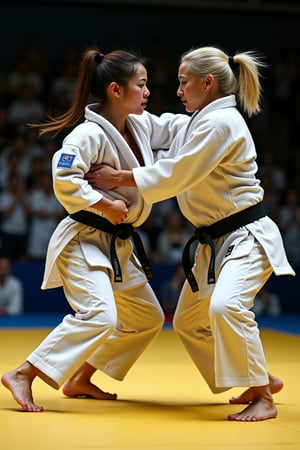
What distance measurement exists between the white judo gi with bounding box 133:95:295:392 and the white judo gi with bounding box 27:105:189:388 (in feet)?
0.75

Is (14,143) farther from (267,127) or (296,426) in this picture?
(296,426)

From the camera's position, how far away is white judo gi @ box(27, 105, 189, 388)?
3689mm

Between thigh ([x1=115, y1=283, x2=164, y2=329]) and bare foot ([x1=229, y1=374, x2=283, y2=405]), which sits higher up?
thigh ([x1=115, y1=283, x2=164, y2=329])

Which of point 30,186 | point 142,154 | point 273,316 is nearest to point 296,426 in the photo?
point 142,154

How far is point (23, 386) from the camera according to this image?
3.72 metres

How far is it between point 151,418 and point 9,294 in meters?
5.58

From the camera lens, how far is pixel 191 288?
4008mm

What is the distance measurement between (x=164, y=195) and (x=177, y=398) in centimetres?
104

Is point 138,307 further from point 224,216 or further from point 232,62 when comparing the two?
point 232,62

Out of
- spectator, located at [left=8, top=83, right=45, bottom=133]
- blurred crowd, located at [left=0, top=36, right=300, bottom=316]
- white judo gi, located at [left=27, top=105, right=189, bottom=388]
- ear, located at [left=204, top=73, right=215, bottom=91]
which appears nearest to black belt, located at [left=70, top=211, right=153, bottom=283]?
white judo gi, located at [left=27, top=105, right=189, bottom=388]

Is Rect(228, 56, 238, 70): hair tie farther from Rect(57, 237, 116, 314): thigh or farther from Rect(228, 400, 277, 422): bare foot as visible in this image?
Rect(228, 400, 277, 422): bare foot

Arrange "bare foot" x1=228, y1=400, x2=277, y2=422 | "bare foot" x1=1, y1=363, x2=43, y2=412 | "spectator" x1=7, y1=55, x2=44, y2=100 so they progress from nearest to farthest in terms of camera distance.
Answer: "bare foot" x1=228, y1=400, x2=277, y2=422, "bare foot" x1=1, y1=363, x2=43, y2=412, "spectator" x1=7, y1=55, x2=44, y2=100

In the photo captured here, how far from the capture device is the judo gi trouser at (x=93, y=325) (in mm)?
3680

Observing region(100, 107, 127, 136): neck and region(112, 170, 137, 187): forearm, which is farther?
region(100, 107, 127, 136): neck
